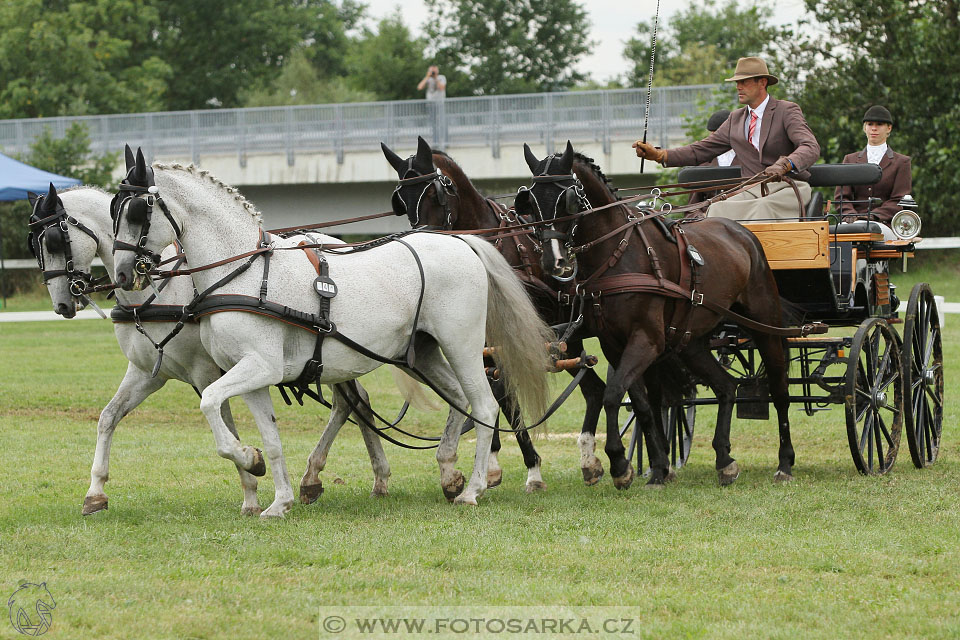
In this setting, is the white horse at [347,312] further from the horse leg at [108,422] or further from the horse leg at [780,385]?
the horse leg at [780,385]

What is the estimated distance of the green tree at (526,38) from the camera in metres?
53.4

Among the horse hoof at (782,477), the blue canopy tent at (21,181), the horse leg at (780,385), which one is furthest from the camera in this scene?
the blue canopy tent at (21,181)

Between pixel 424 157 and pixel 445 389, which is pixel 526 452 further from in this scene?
pixel 424 157

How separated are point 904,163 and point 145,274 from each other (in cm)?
624

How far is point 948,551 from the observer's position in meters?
6.21

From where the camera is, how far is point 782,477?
881cm

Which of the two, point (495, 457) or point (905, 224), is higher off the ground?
point (905, 224)

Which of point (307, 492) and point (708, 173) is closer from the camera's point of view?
point (307, 492)

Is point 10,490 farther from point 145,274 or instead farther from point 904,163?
point 904,163

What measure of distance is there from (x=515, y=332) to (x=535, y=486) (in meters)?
1.34

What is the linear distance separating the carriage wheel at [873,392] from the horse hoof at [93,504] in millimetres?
5012

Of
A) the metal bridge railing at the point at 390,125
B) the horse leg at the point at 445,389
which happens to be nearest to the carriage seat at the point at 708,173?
the horse leg at the point at 445,389

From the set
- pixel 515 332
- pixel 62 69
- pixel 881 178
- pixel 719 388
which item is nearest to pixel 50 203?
pixel 515 332

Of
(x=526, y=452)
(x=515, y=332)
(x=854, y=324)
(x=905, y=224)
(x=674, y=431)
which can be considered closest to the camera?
(x=515, y=332)
